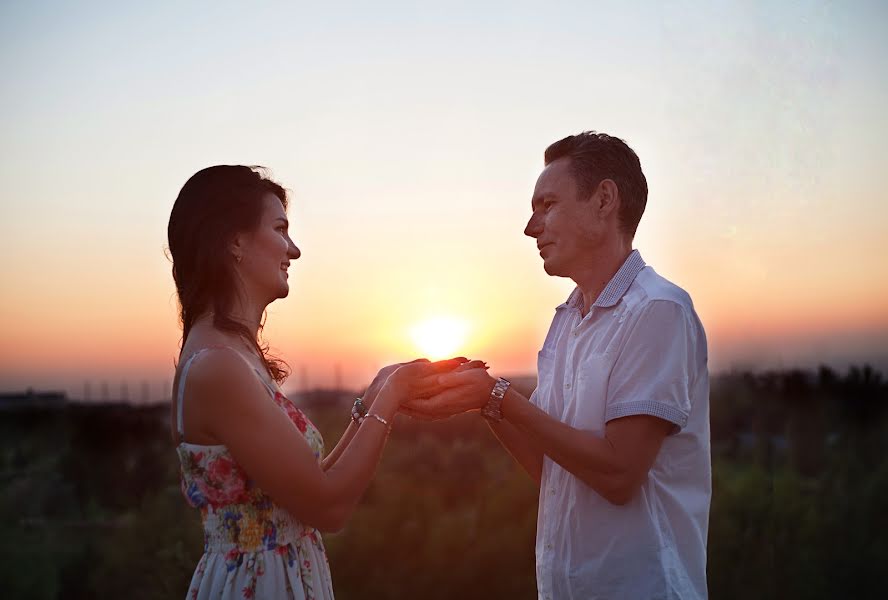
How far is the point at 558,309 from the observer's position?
392cm

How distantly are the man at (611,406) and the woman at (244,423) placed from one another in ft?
2.12

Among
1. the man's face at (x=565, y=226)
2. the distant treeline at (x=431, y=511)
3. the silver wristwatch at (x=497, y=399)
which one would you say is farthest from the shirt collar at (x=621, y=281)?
the distant treeline at (x=431, y=511)

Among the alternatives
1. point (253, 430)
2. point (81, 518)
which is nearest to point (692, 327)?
point (253, 430)

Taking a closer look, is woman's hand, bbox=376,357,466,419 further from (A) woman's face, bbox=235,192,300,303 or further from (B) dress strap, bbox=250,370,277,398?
(A) woman's face, bbox=235,192,300,303

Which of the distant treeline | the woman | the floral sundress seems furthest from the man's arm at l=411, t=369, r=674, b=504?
the distant treeline

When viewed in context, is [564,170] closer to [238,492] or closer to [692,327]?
[692,327]

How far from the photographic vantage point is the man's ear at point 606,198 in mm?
3512

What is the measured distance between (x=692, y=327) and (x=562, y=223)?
665 mm

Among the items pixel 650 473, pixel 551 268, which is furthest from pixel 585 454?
pixel 551 268

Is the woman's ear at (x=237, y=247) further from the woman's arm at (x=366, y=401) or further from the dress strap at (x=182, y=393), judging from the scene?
the woman's arm at (x=366, y=401)

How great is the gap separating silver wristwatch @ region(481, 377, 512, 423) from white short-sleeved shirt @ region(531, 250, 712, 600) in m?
0.26

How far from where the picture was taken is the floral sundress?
2.97 m

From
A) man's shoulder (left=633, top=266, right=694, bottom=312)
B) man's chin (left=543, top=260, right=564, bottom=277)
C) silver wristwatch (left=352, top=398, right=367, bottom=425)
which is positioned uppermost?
man's chin (left=543, top=260, right=564, bottom=277)

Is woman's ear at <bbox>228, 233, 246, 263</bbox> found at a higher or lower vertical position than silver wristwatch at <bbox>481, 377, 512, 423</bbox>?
higher
